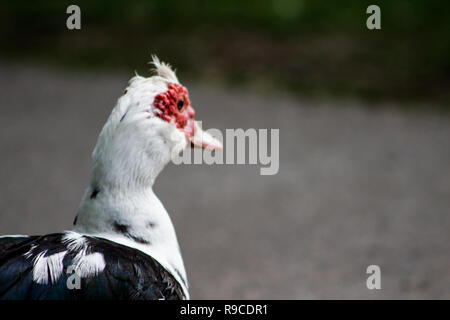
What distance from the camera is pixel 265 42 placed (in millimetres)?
7102

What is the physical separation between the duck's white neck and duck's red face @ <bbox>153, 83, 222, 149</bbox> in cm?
30

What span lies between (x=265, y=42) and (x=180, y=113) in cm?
481

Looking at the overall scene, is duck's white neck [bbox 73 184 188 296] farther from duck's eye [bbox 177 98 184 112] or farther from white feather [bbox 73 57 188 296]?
duck's eye [bbox 177 98 184 112]

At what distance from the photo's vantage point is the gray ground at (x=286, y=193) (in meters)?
3.37

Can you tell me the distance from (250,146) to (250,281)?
6.34ft

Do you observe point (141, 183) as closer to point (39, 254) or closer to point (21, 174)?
point (39, 254)

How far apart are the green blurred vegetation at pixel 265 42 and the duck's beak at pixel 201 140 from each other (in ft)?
11.7

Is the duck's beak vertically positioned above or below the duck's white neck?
above

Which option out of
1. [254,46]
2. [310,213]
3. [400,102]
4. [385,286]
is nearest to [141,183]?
[385,286]

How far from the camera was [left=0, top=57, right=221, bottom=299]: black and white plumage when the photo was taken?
197cm

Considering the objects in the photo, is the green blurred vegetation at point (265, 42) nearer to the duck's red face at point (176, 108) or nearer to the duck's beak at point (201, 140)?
the duck's beak at point (201, 140)

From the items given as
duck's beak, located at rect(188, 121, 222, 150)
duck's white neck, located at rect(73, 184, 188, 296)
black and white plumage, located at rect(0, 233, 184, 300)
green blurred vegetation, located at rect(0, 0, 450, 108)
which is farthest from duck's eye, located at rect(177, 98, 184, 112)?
green blurred vegetation, located at rect(0, 0, 450, 108)

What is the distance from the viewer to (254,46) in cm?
703

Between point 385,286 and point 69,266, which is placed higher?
point 69,266
